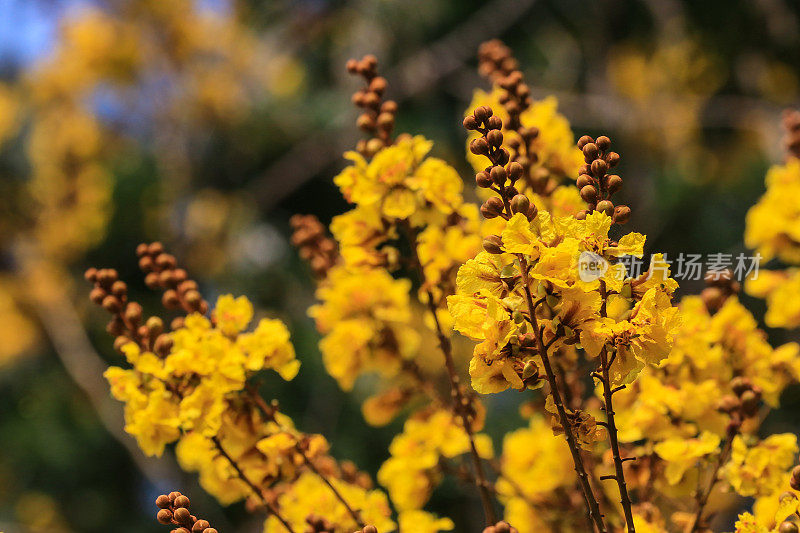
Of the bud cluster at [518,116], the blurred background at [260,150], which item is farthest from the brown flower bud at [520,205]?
the blurred background at [260,150]

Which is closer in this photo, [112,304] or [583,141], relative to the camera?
[583,141]

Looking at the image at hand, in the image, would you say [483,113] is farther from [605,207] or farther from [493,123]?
[605,207]

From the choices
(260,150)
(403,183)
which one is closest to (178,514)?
(403,183)

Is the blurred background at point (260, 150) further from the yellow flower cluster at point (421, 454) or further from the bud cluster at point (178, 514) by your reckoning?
the bud cluster at point (178, 514)

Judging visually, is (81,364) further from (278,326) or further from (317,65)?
(278,326)

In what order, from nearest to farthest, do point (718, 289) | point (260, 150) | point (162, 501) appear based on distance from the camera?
point (162, 501) < point (718, 289) < point (260, 150)

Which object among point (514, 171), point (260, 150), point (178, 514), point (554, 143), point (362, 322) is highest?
point (260, 150)
